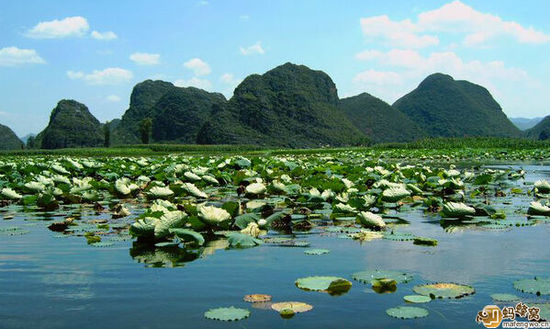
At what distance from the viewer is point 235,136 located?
10119 cm

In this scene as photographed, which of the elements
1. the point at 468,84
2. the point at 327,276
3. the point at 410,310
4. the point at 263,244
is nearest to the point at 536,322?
the point at 410,310

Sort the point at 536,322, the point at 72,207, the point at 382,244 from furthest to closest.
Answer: the point at 72,207 → the point at 382,244 → the point at 536,322

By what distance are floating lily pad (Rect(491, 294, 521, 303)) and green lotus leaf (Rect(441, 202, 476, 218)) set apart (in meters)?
2.58

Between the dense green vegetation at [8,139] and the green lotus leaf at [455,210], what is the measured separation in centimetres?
15703

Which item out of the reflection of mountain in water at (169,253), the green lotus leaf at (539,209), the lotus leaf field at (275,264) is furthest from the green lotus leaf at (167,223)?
the green lotus leaf at (539,209)

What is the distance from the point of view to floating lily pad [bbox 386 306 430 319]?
2188mm

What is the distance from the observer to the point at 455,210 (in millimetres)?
4961

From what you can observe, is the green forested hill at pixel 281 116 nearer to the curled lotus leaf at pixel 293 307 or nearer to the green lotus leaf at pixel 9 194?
the green lotus leaf at pixel 9 194

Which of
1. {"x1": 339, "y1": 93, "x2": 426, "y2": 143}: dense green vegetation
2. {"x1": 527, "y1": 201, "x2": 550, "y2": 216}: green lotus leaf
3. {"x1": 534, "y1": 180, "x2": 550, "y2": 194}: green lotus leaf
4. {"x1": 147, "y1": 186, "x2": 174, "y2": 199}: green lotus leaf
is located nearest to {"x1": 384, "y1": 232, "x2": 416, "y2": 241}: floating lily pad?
{"x1": 527, "y1": 201, "x2": 550, "y2": 216}: green lotus leaf

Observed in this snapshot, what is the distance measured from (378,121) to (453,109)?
3559 cm

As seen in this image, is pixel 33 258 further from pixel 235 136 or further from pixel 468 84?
pixel 468 84

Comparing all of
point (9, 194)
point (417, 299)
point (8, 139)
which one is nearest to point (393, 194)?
point (417, 299)

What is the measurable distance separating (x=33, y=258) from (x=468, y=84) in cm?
18219

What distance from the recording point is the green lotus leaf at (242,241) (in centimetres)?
374
